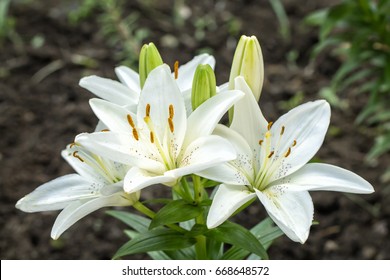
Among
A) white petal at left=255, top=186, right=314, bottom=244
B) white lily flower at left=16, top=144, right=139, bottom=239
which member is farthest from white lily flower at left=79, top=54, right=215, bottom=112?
white petal at left=255, top=186, right=314, bottom=244

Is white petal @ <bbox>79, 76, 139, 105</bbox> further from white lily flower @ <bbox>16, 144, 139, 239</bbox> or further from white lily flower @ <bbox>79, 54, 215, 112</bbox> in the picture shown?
white lily flower @ <bbox>16, 144, 139, 239</bbox>

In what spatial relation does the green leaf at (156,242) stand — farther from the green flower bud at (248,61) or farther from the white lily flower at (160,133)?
the green flower bud at (248,61)

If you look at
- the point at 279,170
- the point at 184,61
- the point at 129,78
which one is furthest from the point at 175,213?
the point at 184,61

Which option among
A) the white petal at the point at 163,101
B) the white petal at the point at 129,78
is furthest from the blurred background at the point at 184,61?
the white petal at the point at 163,101

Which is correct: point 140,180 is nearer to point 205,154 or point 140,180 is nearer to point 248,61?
point 205,154

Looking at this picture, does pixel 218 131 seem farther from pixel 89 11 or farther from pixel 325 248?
pixel 89 11

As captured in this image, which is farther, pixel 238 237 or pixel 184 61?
pixel 184 61

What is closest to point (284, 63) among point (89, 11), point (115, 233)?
point (89, 11)
